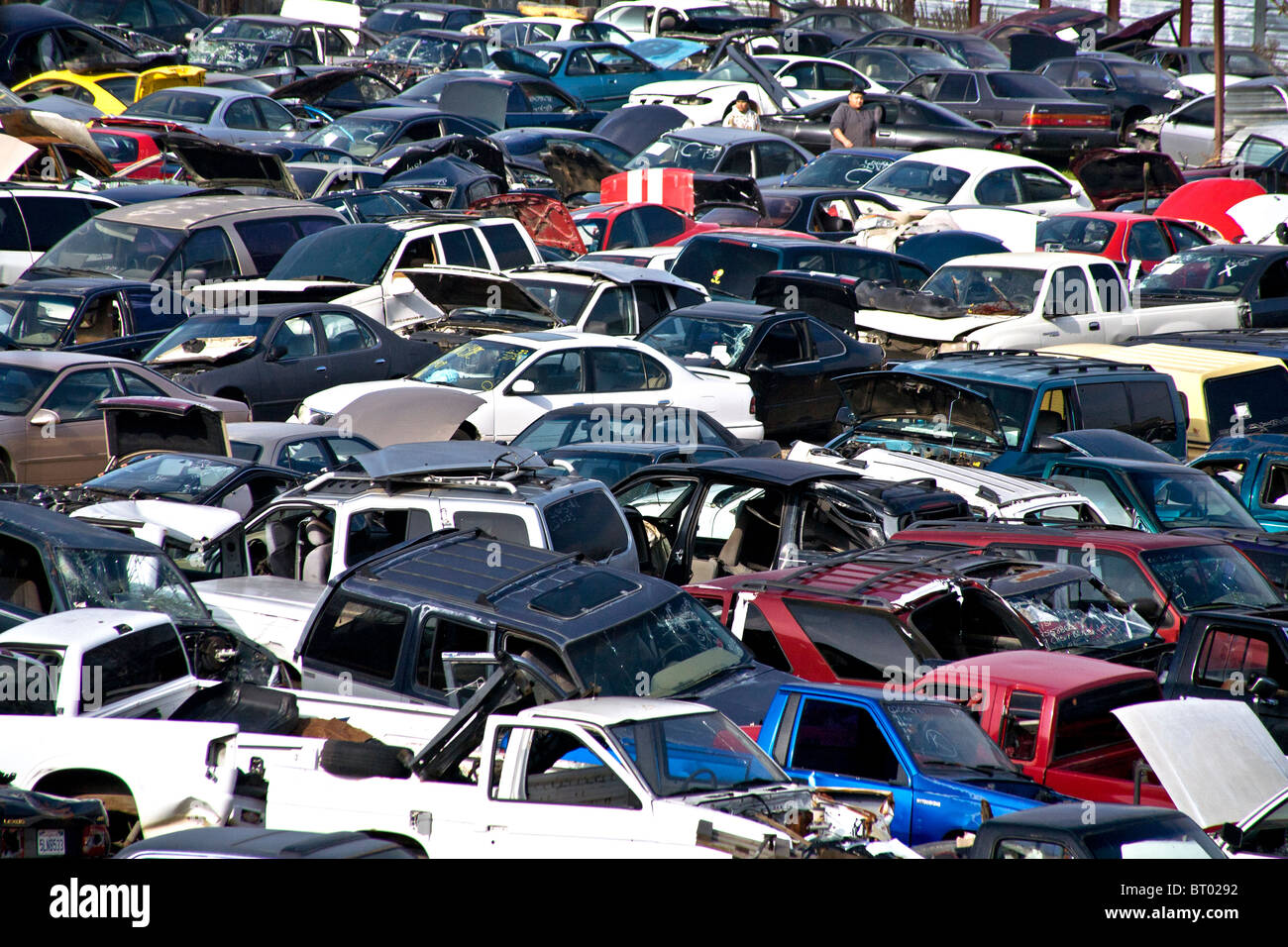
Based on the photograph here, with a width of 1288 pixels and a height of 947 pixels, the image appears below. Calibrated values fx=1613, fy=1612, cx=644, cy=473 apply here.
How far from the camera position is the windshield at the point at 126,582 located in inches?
364

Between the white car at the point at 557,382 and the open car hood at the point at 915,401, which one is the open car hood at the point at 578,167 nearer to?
the white car at the point at 557,382

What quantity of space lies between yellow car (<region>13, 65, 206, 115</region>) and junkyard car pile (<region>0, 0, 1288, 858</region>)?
0.08m

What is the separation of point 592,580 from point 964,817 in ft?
8.11

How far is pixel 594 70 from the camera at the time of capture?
3138 cm

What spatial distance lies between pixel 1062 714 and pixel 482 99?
2093 centimetres

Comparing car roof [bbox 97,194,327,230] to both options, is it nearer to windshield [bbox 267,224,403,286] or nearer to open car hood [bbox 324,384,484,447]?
windshield [bbox 267,224,403,286]

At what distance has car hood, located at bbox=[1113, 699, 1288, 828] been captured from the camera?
7438 mm

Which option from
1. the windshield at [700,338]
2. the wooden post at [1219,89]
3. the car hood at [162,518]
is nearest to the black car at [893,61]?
the wooden post at [1219,89]

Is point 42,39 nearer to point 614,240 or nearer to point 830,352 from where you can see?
point 614,240

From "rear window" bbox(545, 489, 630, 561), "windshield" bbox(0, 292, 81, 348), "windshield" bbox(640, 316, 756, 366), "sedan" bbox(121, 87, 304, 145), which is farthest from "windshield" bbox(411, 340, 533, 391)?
"sedan" bbox(121, 87, 304, 145)

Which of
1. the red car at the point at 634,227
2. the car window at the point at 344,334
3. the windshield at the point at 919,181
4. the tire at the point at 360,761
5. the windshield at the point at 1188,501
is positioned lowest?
the windshield at the point at 1188,501

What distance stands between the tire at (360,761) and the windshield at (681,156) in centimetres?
1762

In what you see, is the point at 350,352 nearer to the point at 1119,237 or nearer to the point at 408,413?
the point at 408,413

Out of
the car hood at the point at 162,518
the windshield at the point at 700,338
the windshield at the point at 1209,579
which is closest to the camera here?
the car hood at the point at 162,518
